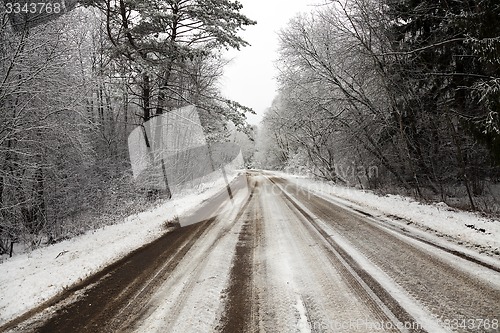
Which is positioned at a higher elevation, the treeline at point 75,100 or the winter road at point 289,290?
the treeline at point 75,100

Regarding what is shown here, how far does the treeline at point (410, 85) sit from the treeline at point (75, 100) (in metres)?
5.66

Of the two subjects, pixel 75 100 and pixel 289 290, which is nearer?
pixel 289 290

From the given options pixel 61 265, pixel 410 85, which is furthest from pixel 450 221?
pixel 61 265

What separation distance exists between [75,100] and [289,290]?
960 centimetres

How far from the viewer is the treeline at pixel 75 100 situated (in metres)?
7.88

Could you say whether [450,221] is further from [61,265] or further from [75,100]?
[75,100]

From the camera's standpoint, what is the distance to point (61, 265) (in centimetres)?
564

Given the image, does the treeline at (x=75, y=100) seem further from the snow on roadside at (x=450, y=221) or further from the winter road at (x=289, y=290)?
the snow on roadside at (x=450, y=221)

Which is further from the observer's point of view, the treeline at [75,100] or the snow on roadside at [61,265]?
the treeline at [75,100]

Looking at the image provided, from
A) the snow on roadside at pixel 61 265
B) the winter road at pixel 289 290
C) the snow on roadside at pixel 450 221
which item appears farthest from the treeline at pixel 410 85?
the snow on roadside at pixel 61 265

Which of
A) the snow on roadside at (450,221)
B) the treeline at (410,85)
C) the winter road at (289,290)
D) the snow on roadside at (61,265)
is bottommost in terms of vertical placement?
the snow on roadside at (450,221)

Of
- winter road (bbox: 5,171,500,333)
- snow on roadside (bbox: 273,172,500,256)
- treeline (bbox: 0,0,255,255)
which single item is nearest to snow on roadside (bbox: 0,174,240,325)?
winter road (bbox: 5,171,500,333)

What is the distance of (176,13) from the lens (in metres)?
11.2

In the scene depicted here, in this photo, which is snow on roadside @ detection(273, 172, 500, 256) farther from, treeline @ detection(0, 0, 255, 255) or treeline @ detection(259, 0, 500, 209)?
treeline @ detection(0, 0, 255, 255)
